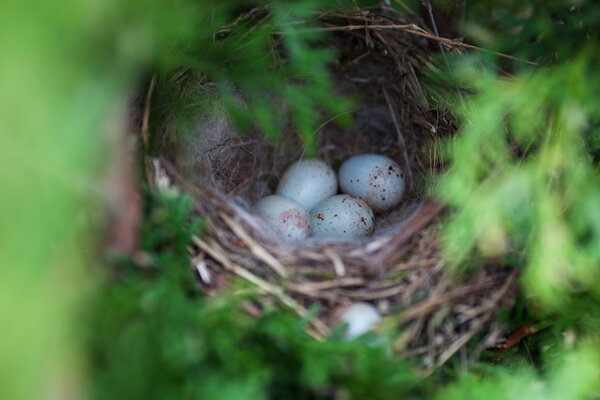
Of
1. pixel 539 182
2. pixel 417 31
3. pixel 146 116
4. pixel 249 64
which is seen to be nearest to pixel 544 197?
pixel 539 182

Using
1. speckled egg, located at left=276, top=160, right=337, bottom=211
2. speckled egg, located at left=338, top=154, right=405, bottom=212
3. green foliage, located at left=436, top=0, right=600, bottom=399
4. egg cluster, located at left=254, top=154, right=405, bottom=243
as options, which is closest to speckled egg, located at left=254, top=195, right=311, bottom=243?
egg cluster, located at left=254, top=154, right=405, bottom=243

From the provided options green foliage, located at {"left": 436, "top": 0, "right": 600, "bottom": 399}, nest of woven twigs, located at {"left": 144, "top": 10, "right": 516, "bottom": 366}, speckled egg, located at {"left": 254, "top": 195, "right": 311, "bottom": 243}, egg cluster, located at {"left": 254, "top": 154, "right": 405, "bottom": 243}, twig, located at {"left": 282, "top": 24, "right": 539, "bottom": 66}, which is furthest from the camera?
egg cluster, located at {"left": 254, "top": 154, "right": 405, "bottom": 243}

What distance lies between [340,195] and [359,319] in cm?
74

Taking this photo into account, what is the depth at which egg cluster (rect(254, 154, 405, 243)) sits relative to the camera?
1819mm

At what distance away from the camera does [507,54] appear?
5.24 ft

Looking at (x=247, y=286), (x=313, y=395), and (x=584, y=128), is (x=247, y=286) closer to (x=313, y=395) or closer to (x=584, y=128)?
(x=313, y=395)

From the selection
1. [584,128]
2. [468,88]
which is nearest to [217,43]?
[468,88]

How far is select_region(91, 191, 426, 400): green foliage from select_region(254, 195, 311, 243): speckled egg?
0.60 metres

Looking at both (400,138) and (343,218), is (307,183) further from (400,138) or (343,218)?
(400,138)

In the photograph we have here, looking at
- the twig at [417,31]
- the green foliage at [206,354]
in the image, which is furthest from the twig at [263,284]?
the twig at [417,31]

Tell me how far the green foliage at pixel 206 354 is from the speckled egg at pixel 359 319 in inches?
4.9

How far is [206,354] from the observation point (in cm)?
96

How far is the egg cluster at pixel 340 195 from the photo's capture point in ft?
5.97

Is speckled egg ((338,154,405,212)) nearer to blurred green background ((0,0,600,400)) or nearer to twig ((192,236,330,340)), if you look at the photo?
blurred green background ((0,0,600,400))
